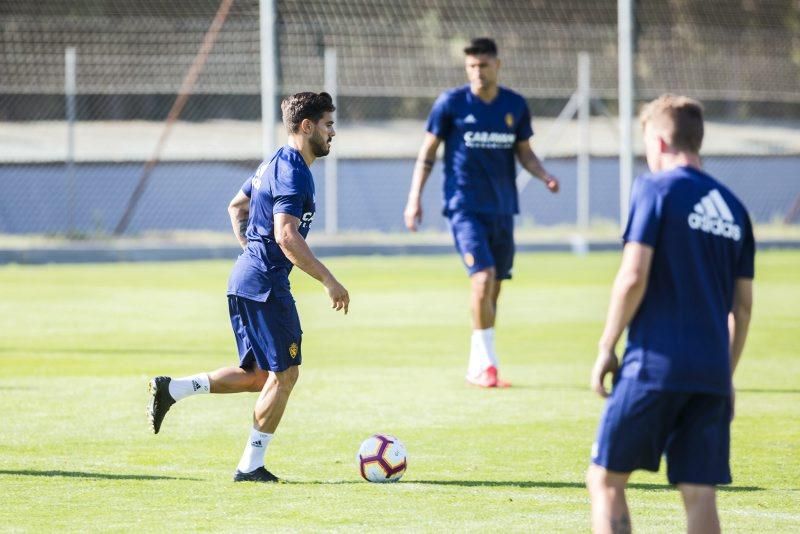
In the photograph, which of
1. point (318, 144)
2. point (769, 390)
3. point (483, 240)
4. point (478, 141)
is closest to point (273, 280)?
point (318, 144)

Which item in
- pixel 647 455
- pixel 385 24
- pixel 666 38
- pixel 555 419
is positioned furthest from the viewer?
pixel 666 38

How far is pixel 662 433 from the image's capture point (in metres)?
4.86

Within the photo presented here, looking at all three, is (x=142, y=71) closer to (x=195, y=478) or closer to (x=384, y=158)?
(x=384, y=158)

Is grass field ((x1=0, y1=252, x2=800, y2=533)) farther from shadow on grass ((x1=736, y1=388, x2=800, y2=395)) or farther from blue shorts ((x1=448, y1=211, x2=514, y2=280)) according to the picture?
blue shorts ((x1=448, y1=211, x2=514, y2=280))

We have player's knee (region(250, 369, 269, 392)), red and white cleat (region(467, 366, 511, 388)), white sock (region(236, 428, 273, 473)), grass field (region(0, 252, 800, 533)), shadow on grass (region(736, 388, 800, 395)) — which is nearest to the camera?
grass field (region(0, 252, 800, 533))

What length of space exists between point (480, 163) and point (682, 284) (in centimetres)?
652

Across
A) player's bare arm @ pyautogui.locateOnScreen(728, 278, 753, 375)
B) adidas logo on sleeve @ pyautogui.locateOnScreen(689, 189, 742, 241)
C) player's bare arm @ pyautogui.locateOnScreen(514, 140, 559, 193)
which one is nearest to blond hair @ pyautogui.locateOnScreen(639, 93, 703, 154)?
adidas logo on sleeve @ pyautogui.locateOnScreen(689, 189, 742, 241)

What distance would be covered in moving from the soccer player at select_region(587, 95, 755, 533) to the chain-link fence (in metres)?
19.8

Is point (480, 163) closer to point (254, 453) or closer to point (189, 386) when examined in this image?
point (189, 386)

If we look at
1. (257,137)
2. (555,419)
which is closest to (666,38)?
(257,137)

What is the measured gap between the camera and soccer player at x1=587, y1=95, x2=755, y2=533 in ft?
15.7

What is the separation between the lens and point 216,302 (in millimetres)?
16922

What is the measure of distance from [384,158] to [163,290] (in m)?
12.6

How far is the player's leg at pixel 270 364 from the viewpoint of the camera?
717cm
